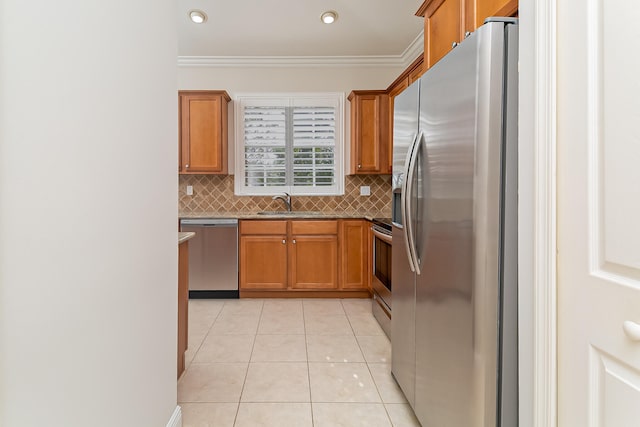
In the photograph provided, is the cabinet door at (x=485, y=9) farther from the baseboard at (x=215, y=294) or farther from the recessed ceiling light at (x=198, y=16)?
the baseboard at (x=215, y=294)

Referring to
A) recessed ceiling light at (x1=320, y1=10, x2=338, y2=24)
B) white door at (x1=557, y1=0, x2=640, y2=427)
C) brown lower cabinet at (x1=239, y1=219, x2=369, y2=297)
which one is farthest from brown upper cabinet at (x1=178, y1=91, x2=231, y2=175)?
white door at (x1=557, y1=0, x2=640, y2=427)

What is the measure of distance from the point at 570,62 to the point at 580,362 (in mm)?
762

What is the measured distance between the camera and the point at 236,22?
12.1 feet

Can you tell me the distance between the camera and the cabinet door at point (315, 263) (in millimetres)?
4164

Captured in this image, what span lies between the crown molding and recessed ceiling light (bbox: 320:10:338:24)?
0.97 m

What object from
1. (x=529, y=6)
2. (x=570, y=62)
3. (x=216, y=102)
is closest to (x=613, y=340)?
(x=570, y=62)

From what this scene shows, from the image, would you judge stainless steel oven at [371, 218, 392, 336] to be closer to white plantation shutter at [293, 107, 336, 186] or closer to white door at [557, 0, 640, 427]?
white plantation shutter at [293, 107, 336, 186]

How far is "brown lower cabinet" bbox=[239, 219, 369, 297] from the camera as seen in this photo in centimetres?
413

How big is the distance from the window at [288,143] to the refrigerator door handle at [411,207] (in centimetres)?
299

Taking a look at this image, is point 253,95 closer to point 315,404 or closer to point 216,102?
point 216,102

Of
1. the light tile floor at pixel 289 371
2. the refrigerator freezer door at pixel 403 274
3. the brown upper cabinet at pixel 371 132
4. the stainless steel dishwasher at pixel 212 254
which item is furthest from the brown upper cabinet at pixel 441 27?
the stainless steel dishwasher at pixel 212 254

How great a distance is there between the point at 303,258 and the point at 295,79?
220cm

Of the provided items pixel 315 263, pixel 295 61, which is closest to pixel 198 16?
pixel 295 61

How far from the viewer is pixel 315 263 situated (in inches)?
164
